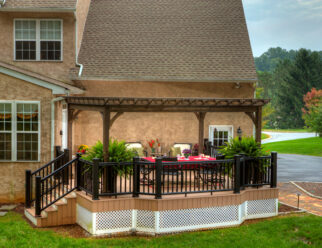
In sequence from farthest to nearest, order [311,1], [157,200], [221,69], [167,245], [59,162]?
[311,1], [221,69], [59,162], [157,200], [167,245]

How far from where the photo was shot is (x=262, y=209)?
12.1 metres

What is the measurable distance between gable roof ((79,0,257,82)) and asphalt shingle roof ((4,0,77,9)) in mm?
2711

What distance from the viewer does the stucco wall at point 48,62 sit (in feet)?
53.1

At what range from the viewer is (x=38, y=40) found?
16.1 m

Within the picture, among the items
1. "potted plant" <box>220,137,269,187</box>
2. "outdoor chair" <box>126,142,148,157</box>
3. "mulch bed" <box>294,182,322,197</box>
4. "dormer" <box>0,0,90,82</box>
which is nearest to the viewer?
"potted plant" <box>220,137,269,187</box>

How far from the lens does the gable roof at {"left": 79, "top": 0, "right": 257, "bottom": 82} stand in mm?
17328

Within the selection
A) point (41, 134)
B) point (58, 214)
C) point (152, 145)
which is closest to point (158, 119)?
point (152, 145)

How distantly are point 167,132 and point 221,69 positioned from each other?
12.7 feet

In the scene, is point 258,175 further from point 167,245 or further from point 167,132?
point 167,132

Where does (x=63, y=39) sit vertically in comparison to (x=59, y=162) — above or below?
above

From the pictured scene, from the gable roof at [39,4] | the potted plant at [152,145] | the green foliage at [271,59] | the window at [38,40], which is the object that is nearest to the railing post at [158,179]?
the potted plant at [152,145]

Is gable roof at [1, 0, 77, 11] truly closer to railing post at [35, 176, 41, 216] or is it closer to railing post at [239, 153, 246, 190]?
railing post at [35, 176, 41, 216]

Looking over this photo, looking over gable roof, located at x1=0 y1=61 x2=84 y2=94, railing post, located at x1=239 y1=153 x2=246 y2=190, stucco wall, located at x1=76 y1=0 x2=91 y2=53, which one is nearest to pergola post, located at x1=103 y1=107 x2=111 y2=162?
gable roof, located at x1=0 y1=61 x2=84 y2=94

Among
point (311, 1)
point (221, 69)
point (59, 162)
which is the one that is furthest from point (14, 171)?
point (311, 1)
